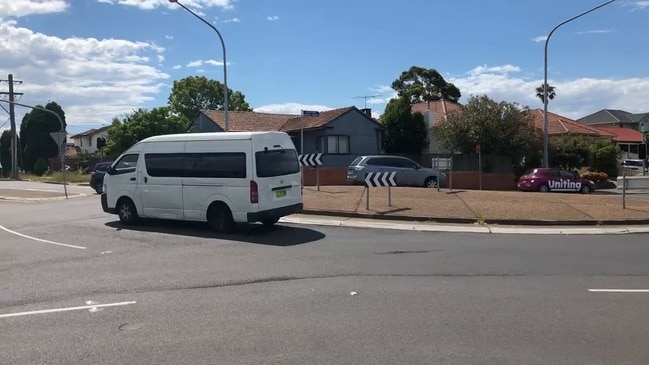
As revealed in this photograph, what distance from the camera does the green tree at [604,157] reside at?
41250 millimetres

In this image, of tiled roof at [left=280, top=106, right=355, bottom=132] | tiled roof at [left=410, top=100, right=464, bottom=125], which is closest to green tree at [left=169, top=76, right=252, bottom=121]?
tiled roof at [left=410, top=100, right=464, bottom=125]

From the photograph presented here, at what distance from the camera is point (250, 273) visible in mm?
8938

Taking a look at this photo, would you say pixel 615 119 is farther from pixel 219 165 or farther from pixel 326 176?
pixel 219 165

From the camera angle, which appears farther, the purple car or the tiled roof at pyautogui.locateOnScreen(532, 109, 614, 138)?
the tiled roof at pyautogui.locateOnScreen(532, 109, 614, 138)

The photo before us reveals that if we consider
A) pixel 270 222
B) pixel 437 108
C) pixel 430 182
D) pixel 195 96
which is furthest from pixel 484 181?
pixel 195 96

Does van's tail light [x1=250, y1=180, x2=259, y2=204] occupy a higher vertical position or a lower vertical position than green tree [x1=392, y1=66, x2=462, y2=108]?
lower

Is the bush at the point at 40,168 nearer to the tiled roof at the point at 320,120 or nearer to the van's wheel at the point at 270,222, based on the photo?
the tiled roof at the point at 320,120

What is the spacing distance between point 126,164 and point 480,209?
32.1ft

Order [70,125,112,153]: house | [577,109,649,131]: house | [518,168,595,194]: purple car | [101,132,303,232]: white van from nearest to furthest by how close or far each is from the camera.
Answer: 1. [101,132,303,232]: white van
2. [518,168,595,194]: purple car
3. [70,125,112,153]: house
4. [577,109,649,131]: house

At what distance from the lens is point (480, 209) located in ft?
55.1

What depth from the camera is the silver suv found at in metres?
28.0

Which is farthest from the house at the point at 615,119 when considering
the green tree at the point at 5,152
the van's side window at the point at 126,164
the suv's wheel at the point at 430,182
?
the van's side window at the point at 126,164

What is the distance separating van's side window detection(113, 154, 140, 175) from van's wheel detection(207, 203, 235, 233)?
267 centimetres

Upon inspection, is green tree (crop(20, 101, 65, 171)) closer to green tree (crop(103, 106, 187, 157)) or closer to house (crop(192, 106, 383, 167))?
green tree (crop(103, 106, 187, 157))
